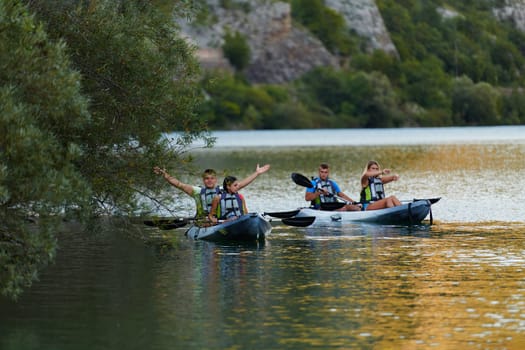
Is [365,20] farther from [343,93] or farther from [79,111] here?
[79,111]

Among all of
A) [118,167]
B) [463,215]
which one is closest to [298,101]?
[463,215]

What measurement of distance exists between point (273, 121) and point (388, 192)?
104744 millimetres

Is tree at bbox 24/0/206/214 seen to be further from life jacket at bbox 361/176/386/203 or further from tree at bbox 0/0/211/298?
life jacket at bbox 361/176/386/203

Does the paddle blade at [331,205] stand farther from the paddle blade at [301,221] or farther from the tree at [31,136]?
the tree at [31,136]

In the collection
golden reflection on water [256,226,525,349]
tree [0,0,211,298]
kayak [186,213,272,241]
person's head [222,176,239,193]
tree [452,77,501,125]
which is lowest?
golden reflection on water [256,226,525,349]

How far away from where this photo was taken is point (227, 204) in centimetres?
2820

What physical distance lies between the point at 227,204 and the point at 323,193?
5.54 meters

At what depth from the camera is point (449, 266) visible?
2261 cm

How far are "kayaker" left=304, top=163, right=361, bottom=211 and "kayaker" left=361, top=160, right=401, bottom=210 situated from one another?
336mm

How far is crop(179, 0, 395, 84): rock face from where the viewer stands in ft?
542

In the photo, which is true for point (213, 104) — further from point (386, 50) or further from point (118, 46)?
point (118, 46)

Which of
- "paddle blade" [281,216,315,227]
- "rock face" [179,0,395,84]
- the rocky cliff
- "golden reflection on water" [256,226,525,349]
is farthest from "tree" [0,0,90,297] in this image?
"rock face" [179,0,395,84]

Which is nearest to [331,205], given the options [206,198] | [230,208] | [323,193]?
[323,193]

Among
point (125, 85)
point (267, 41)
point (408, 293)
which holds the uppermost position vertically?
point (267, 41)
